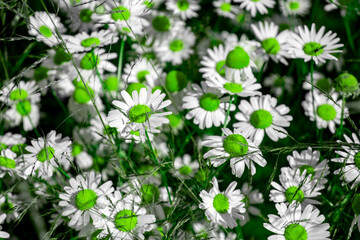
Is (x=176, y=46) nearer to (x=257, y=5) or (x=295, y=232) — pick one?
(x=257, y=5)

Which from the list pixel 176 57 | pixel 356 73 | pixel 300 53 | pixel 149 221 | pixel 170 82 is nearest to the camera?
pixel 149 221

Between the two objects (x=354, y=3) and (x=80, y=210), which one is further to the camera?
(x=354, y=3)

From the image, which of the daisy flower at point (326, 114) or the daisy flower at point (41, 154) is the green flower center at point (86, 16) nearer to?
the daisy flower at point (41, 154)

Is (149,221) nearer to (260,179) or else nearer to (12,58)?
(260,179)

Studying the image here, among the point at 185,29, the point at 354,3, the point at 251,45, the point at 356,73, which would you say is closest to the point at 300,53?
the point at 251,45

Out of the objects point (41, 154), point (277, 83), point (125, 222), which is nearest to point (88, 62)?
point (41, 154)
